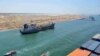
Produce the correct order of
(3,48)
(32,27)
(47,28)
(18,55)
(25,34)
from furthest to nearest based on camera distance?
(47,28) < (32,27) < (25,34) < (3,48) < (18,55)

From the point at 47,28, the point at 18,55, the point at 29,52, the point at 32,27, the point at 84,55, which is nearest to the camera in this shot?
the point at 84,55

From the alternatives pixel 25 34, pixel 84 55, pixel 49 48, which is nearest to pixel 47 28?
pixel 25 34

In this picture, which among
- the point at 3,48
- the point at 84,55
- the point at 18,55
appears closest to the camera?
the point at 84,55

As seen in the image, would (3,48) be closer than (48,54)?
No

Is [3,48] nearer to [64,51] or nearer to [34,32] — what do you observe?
[64,51]

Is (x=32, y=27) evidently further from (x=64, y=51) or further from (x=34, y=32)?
(x=64, y=51)

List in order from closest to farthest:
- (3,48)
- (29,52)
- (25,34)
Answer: (29,52) → (3,48) → (25,34)

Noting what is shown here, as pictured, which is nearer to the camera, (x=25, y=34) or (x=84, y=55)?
(x=84, y=55)

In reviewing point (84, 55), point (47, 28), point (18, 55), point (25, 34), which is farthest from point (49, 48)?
point (47, 28)
